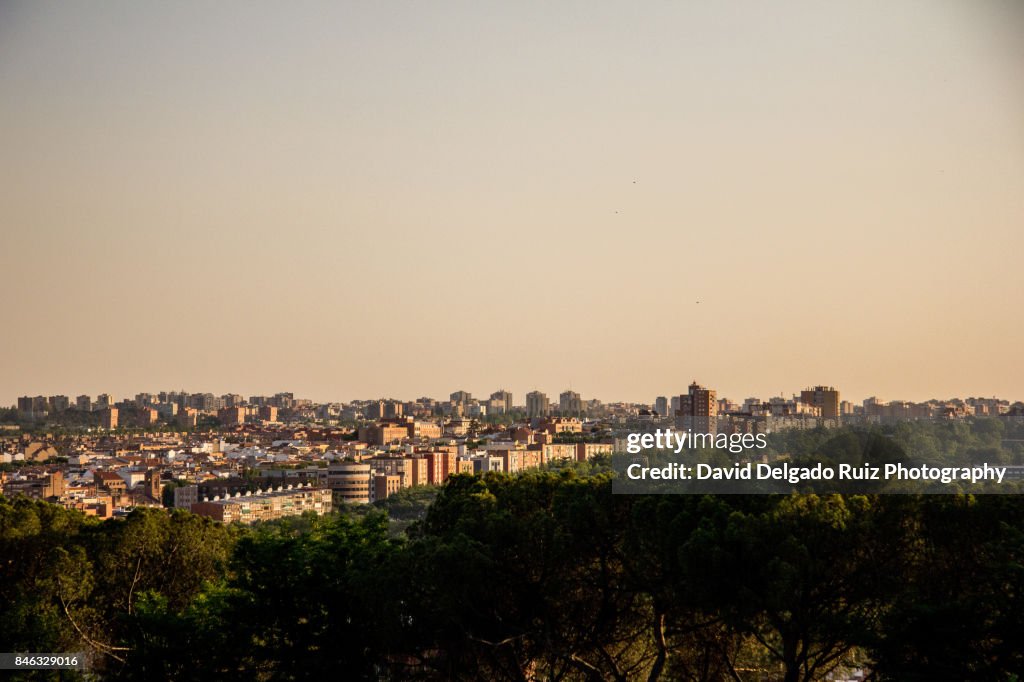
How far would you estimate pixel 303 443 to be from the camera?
62.2 metres

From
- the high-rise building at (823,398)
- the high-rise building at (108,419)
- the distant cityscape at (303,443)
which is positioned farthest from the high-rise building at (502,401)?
the high-rise building at (823,398)

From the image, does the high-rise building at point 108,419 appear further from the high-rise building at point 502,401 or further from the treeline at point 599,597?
the treeline at point 599,597

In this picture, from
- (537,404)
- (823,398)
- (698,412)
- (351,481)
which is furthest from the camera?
(537,404)

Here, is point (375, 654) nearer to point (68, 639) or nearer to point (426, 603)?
point (426, 603)

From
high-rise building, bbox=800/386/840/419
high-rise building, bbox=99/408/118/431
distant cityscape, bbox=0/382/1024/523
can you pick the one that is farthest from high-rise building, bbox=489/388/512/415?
high-rise building, bbox=800/386/840/419

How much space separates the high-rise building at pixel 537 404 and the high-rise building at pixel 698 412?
68996 millimetres

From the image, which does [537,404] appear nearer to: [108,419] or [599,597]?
[108,419]

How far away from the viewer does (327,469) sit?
1747 inches

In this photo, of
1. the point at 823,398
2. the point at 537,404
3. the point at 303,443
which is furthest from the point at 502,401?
the point at 823,398

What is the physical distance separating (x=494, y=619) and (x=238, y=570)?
1849 mm

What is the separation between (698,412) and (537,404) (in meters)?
75.8

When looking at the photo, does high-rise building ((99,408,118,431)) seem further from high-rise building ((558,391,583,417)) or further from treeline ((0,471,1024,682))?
treeline ((0,471,1024,682))

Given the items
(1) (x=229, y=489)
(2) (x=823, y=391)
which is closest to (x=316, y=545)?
(2) (x=823, y=391)

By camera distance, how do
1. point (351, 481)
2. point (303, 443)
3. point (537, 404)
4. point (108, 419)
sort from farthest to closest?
point (537, 404) < point (108, 419) < point (303, 443) < point (351, 481)
